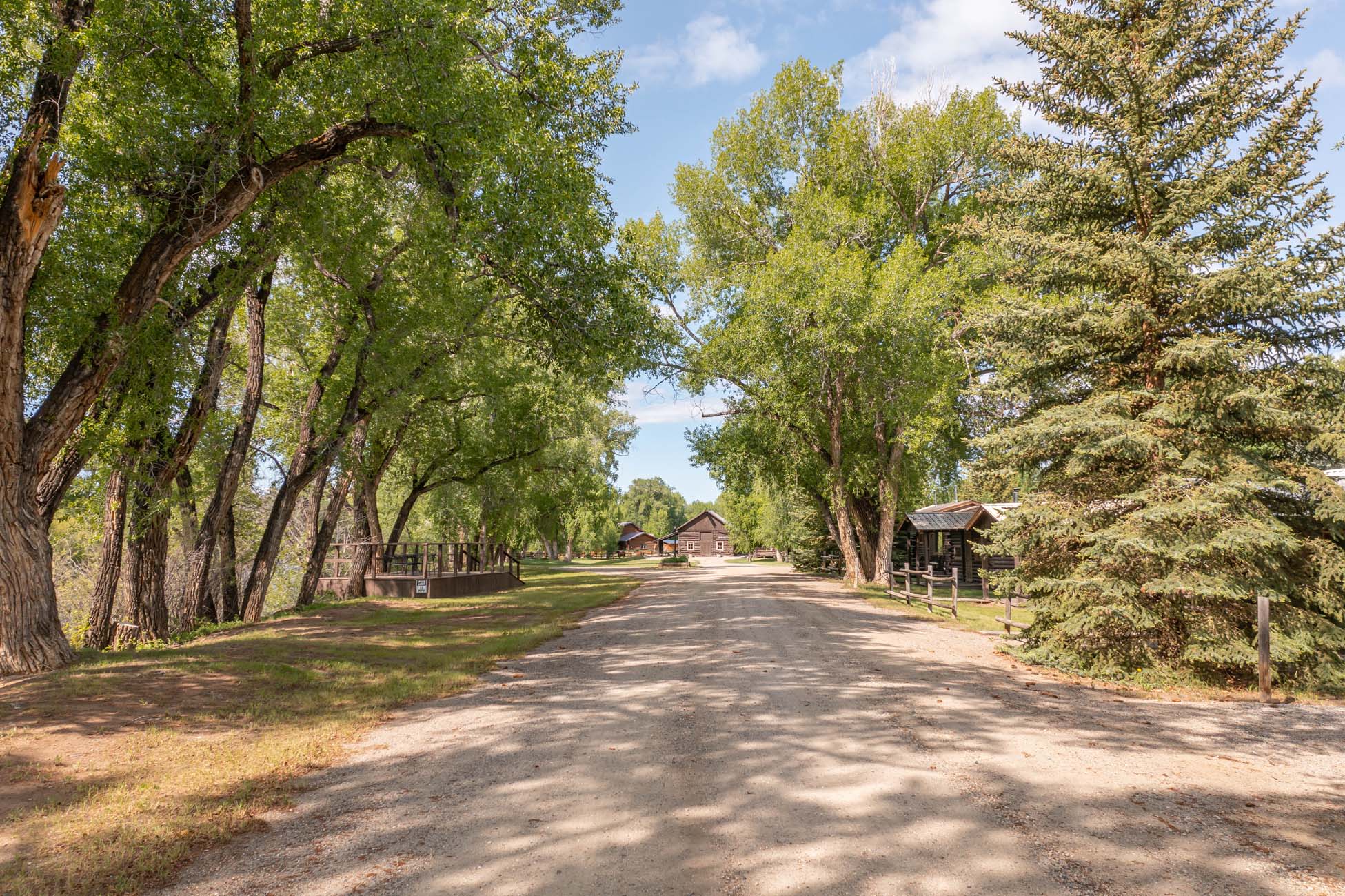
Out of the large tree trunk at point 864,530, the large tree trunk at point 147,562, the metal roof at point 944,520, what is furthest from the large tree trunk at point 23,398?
the metal roof at point 944,520

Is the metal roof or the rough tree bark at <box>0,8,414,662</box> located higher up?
the rough tree bark at <box>0,8,414,662</box>

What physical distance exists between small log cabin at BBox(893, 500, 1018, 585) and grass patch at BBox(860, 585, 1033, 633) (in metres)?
8.20

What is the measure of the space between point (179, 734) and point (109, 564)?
7230mm

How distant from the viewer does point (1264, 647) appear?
795 centimetres

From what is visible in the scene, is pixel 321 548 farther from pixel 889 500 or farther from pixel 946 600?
pixel 946 600

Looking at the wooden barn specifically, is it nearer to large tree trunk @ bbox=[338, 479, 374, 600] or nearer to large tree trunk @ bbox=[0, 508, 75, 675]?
large tree trunk @ bbox=[338, 479, 374, 600]

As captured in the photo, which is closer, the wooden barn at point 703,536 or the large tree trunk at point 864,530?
the large tree trunk at point 864,530

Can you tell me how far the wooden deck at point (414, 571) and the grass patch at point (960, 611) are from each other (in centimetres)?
1451

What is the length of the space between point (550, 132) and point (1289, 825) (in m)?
11.8

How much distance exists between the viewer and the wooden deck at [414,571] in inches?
886

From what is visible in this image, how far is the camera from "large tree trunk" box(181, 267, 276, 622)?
1428cm

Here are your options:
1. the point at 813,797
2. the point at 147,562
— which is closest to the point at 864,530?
the point at 147,562

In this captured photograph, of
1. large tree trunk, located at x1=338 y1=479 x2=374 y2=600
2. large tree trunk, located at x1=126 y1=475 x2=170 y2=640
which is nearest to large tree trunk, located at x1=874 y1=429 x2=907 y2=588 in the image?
large tree trunk, located at x1=338 y1=479 x2=374 y2=600

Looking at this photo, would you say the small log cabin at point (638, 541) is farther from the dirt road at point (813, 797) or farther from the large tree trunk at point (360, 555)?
the dirt road at point (813, 797)
